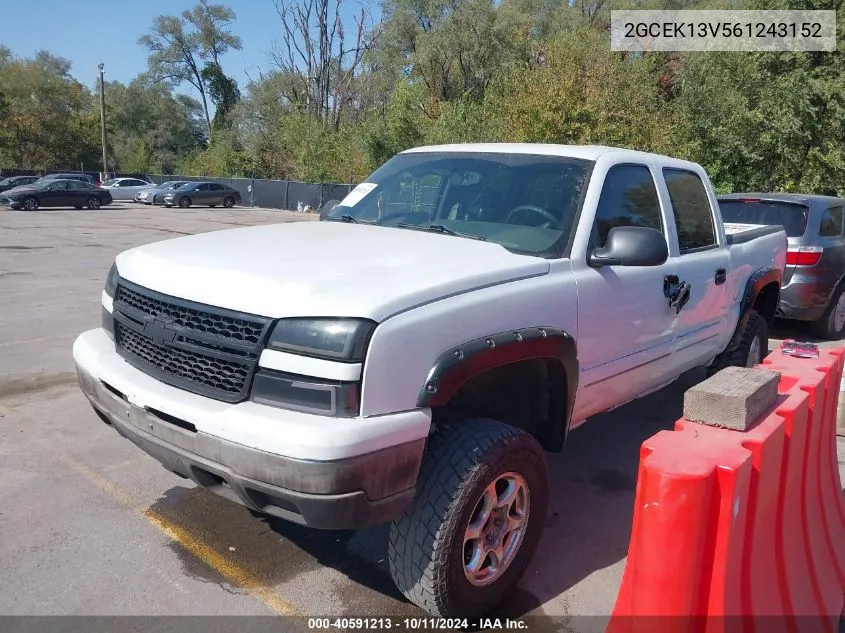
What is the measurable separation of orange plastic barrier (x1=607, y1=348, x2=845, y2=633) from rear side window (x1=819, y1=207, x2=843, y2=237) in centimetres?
567

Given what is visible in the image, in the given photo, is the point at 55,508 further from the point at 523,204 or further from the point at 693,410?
the point at 693,410

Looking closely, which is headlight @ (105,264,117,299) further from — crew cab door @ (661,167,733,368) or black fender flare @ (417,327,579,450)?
crew cab door @ (661,167,733,368)

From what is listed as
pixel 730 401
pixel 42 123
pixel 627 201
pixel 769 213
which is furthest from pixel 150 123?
pixel 730 401

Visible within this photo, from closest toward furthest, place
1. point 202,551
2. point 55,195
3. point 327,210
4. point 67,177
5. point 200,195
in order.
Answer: point 202,551 → point 327,210 → point 55,195 → point 67,177 → point 200,195

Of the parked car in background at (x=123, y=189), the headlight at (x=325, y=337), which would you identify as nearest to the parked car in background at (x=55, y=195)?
the parked car in background at (x=123, y=189)

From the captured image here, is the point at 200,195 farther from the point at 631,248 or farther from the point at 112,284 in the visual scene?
the point at 631,248

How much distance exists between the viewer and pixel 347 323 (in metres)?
2.46

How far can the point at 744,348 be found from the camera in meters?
5.44

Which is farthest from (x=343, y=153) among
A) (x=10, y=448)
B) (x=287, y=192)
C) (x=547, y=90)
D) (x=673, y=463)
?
(x=673, y=463)

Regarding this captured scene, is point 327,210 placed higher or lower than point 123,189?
higher

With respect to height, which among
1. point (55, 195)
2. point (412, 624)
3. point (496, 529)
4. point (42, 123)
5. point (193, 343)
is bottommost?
point (412, 624)

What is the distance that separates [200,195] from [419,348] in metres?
38.1

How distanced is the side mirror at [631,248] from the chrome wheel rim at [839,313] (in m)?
6.16

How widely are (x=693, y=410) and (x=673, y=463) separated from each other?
45 centimetres
